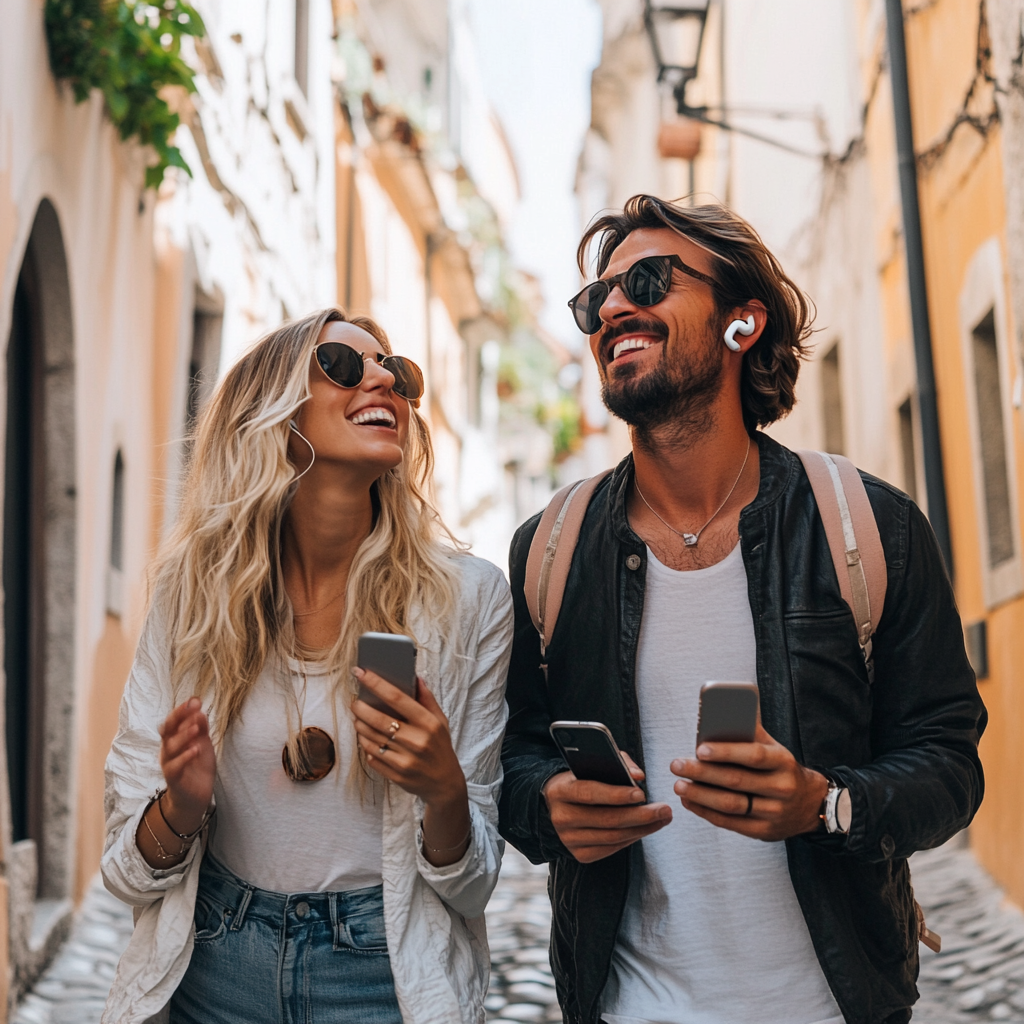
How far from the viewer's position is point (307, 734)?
2.77m

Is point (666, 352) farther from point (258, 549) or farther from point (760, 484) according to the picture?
point (258, 549)

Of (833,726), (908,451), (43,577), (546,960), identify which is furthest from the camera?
(908,451)

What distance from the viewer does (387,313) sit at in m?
19.0

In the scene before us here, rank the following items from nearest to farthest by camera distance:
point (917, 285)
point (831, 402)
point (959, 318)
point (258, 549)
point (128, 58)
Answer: point (258, 549) → point (128, 58) → point (959, 318) → point (917, 285) → point (831, 402)

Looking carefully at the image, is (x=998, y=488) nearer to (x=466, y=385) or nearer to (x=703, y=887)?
(x=703, y=887)

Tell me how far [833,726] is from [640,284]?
1017 mm

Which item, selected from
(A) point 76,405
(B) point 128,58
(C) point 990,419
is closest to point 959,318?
(C) point 990,419

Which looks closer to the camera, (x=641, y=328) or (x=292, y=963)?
(x=292, y=963)

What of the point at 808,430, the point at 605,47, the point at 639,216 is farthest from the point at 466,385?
the point at 639,216

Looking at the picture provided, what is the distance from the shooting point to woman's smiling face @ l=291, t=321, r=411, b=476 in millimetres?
3076

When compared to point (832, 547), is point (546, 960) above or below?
below

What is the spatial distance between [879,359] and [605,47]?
1916 cm

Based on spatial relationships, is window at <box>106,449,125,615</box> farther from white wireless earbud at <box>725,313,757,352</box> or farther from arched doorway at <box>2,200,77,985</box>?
white wireless earbud at <box>725,313,757,352</box>

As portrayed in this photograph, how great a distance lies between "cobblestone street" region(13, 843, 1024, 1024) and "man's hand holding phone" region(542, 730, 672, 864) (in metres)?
3.36
